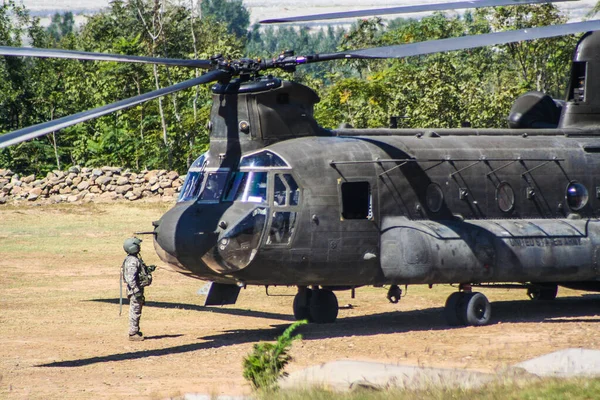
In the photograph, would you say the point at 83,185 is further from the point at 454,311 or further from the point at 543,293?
the point at 454,311

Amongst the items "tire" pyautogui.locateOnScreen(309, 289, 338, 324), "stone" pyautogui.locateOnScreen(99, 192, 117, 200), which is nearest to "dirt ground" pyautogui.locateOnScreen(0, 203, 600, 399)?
"tire" pyautogui.locateOnScreen(309, 289, 338, 324)

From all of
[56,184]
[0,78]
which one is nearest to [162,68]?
[0,78]

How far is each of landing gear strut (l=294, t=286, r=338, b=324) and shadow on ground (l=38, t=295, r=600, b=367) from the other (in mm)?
261

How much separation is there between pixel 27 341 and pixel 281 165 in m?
5.07

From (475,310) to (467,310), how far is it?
0.66 ft

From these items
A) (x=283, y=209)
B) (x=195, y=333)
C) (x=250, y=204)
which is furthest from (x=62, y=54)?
(x=195, y=333)

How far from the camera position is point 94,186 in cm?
3791

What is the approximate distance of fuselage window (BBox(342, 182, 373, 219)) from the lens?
15.3 metres

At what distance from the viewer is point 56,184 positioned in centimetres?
3816

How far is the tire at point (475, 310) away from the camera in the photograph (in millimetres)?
16297

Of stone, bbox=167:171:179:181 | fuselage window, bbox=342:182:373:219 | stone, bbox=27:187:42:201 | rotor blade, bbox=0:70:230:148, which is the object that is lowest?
stone, bbox=27:187:42:201

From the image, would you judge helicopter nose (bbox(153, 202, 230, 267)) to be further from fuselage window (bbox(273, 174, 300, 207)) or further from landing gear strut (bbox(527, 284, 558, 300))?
landing gear strut (bbox(527, 284, 558, 300))

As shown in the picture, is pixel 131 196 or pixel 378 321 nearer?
pixel 378 321

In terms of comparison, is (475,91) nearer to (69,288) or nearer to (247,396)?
(69,288)
